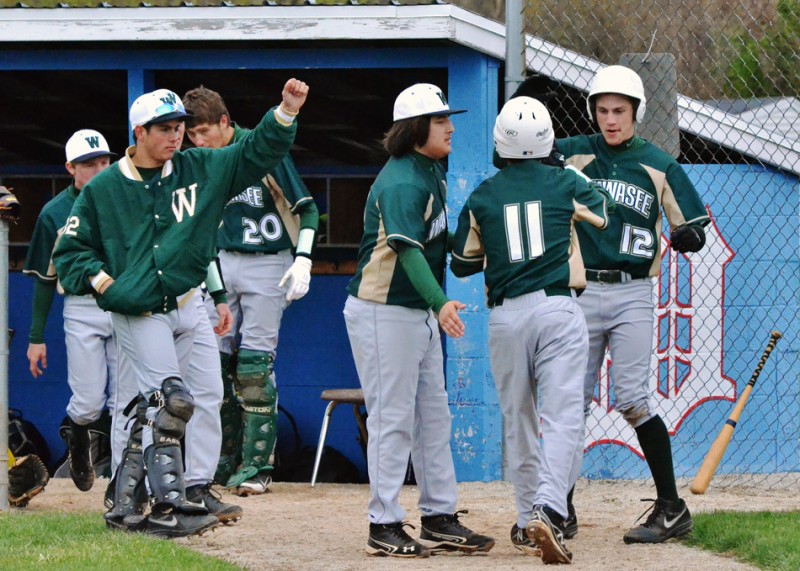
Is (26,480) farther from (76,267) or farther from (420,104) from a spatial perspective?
(420,104)

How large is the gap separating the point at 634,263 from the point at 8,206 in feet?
10.2

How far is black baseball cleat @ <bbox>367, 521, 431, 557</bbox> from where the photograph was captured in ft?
18.6

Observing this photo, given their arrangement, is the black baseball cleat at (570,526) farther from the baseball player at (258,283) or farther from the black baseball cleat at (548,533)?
the baseball player at (258,283)

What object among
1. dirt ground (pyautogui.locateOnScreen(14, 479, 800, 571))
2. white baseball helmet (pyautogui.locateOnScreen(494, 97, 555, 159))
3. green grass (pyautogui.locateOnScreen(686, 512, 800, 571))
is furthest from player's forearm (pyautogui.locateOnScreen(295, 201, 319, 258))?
green grass (pyautogui.locateOnScreen(686, 512, 800, 571))

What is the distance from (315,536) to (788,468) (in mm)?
3178

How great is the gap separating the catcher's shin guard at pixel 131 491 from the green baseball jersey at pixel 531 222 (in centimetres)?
163

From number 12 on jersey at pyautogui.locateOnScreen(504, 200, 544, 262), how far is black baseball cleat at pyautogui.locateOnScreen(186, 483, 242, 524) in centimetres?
178

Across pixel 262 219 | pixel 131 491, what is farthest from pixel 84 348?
pixel 131 491

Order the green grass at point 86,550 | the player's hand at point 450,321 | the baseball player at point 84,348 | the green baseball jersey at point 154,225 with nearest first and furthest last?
Answer: 1. the green grass at point 86,550
2. the player's hand at point 450,321
3. the green baseball jersey at point 154,225
4. the baseball player at point 84,348

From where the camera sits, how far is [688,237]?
19.6ft

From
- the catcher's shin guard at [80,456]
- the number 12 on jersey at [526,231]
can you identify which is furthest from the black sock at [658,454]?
the catcher's shin guard at [80,456]

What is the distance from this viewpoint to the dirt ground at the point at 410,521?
18.2ft

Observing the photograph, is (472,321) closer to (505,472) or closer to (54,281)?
(505,472)

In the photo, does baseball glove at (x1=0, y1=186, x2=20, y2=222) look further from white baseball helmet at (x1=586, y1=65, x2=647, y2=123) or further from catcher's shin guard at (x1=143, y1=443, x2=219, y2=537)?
white baseball helmet at (x1=586, y1=65, x2=647, y2=123)
